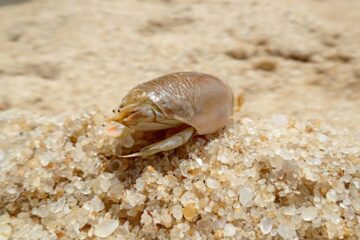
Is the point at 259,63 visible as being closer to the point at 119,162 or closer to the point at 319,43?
the point at 319,43

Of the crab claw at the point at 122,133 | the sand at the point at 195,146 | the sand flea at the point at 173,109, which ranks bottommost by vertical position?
the sand at the point at 195,146

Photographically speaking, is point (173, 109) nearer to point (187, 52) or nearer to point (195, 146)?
point (195, 146)

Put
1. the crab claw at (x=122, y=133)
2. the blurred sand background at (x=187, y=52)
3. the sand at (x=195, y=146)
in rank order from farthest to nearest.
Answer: the blurred sand background at (x=187, y=52) < the crab claw at (x=122, y=133) < the sand at (x=195, y=146)

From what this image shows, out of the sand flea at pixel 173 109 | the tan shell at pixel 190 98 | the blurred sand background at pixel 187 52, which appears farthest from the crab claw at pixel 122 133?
the blurred sand background at pixel 187 52

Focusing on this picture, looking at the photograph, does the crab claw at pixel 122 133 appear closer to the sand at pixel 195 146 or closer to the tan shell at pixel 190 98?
the sand at pixel 195 146

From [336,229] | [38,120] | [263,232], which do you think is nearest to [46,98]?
[38,120]

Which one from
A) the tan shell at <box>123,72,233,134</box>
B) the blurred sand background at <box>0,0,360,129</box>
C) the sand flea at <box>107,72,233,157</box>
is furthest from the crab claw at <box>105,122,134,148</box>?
the blurred sand background at <box>0,0,360,129</box>
